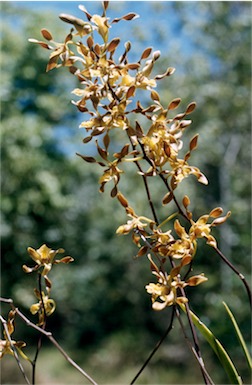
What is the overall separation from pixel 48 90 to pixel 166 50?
4.17 ft

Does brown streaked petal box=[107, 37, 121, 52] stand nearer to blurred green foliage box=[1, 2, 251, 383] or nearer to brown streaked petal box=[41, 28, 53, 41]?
brown streaked petal box=[41, 28, 53, 41]

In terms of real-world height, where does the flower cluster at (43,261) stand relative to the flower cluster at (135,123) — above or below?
below

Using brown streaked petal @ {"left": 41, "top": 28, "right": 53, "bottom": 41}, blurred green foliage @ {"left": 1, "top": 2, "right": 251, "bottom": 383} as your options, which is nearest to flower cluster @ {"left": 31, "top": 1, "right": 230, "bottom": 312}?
brown streaked petal @ {"left": 41, "top": 28, "right": 53, "bottom": 41}

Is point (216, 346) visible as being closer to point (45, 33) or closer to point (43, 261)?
point (43, 261)

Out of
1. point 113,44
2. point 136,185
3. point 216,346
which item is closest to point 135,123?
point 113,44

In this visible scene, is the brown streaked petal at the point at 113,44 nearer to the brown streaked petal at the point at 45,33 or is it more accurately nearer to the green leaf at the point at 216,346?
the brown streaked petal at the point at 45,33

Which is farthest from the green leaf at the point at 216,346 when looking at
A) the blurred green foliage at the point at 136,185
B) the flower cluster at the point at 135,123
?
the blurred green foliage at the point at 136,185

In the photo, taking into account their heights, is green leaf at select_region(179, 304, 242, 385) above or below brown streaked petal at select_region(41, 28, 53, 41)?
below

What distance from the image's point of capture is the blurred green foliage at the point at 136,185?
482 cm

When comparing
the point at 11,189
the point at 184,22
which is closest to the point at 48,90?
the point at 11,189

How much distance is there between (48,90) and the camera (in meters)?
5.36

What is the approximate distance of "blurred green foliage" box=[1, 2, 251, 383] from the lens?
482 centimetres

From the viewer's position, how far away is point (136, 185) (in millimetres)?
5297

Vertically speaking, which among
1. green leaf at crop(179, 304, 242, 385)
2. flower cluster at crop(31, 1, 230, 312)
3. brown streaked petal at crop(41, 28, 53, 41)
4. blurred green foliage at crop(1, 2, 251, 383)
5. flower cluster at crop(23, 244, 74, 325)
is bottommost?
blurred green foliage at crop(1, 2, 251, 383)
